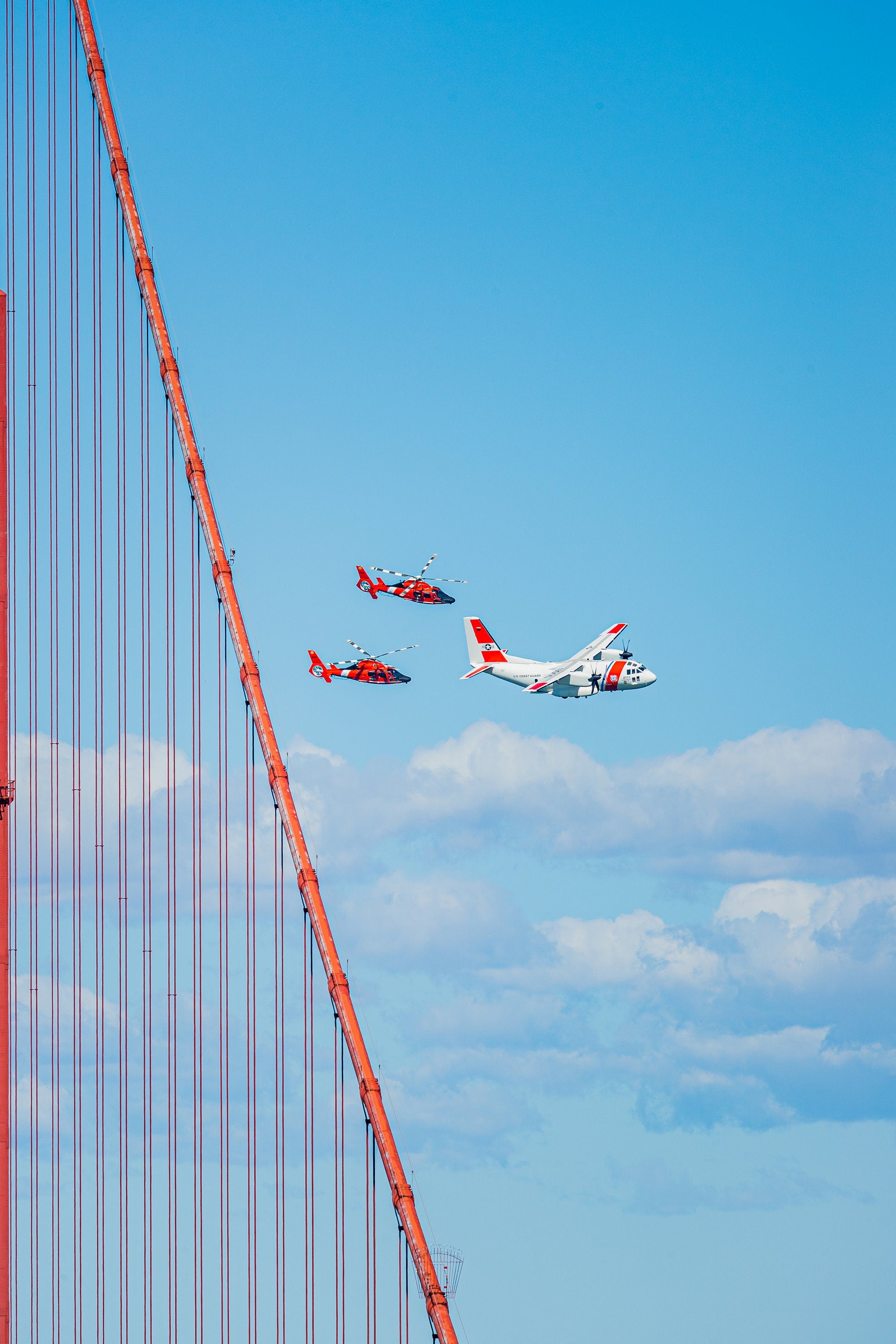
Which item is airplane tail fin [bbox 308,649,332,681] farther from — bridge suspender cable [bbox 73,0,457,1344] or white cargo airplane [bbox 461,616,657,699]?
bridge suspender cable [bbox 73,0,457,1344]

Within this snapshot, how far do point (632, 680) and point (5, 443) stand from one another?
60.7 meters

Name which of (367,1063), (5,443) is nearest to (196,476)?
(5,443)

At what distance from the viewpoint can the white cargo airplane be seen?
104 metres

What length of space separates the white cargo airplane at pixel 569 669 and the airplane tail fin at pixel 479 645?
0.08ft

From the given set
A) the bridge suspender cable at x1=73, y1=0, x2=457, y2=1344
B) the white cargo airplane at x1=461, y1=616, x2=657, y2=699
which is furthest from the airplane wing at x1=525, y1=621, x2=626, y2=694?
the bridge suspender cable at x1=73, y1=0, x2=457, y2=1344

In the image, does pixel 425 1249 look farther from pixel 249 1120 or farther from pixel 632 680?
pixel 632 680

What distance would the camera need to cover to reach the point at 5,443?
152 feet

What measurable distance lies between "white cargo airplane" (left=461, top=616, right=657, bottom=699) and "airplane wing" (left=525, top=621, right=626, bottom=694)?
0.9 inches

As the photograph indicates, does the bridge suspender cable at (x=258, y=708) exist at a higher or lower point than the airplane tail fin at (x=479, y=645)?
lower

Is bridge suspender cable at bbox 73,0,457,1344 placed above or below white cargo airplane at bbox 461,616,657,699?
below

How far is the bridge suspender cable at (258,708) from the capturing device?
43000 millimetres

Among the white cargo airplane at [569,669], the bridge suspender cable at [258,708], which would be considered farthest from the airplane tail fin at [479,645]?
the bridge suspender cable at [258,708]

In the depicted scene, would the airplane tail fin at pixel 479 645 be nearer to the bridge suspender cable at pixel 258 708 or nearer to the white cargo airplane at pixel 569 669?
the white cargo airplane at pixel 569 669

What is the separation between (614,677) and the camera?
104 meters
